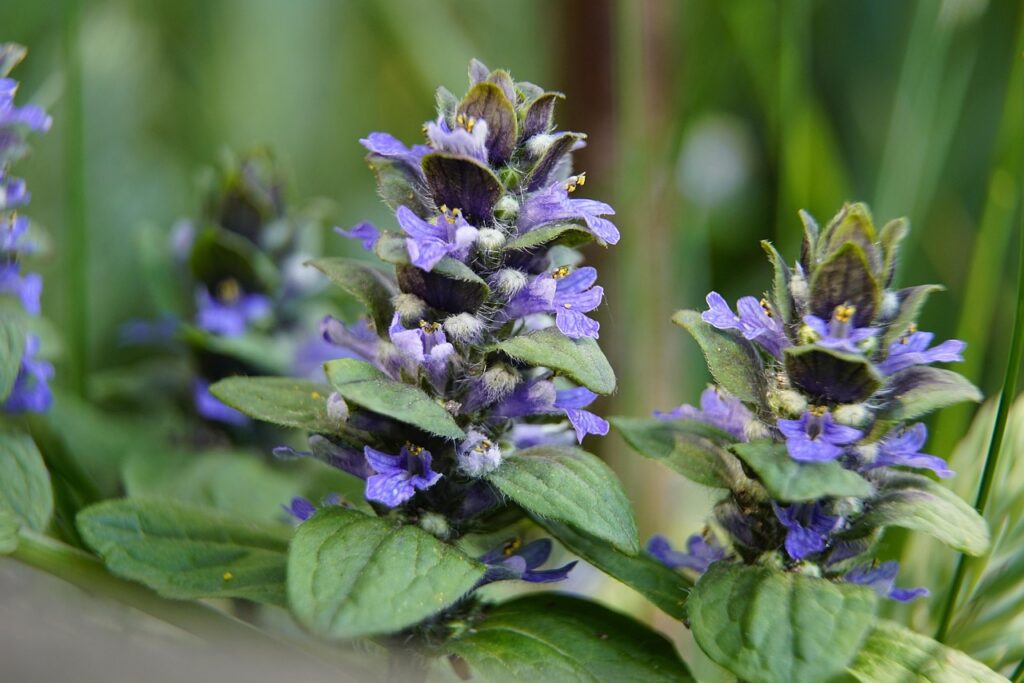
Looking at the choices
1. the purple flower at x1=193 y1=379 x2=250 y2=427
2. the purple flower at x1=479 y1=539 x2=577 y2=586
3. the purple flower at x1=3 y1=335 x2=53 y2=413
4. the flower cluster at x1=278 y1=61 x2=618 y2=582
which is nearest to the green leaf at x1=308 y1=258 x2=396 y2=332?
the flower cluster at x1=278 y1=61 x2=618 y2=582

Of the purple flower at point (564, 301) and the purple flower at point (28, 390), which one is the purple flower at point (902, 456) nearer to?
the purple flower at point (564, 301)

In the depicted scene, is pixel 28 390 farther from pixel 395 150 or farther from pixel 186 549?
pixel 395 150

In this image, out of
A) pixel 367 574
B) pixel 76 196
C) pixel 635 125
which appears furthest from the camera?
pixel 635 125

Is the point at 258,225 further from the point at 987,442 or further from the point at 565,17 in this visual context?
the point at 987,442

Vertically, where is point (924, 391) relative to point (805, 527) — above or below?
above

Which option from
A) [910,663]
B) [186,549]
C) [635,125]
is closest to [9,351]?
[186,549]

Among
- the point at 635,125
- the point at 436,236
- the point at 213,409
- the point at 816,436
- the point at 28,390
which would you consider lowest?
the point at 213,409

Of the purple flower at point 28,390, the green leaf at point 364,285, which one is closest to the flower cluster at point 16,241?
the purple flower at point 28,390
